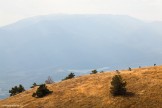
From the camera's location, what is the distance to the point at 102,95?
46062 mm

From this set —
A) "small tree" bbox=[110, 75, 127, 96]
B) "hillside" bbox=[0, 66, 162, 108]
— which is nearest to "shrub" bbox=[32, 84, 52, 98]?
"hillside" bbox=[0, 66, 162, 108]

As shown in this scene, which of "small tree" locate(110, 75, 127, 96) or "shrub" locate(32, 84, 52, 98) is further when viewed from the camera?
"shrub" locate(32, 84, 52, 98)

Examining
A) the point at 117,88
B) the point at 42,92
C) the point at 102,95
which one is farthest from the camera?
the point at 42,92

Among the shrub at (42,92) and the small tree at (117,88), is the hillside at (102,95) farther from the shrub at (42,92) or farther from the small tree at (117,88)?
the shrub at (42,92)

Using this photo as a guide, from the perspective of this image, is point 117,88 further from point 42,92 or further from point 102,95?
point 42,92

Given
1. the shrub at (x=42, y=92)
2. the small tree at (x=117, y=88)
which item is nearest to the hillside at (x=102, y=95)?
the small tree at (x=117, y=88)

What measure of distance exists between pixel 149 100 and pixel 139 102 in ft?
4.08

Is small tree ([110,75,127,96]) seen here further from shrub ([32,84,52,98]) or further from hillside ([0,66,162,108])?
shrub ([32,84,52,98])

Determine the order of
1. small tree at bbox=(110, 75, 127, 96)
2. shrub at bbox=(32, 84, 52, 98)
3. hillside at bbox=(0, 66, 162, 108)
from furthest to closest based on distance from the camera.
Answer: shrub at bbox=(32, 84, 52, 98), small tree at bbox=(110, 75, 127, 96), hillside at bbox=(0, 66, 162, 108)

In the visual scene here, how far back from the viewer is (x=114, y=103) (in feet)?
138

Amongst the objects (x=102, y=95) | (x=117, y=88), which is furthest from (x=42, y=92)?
(x=117, y=88)

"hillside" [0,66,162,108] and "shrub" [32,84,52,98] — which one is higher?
"shrub" [32,84,52,98]

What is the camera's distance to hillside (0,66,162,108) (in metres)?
41.5

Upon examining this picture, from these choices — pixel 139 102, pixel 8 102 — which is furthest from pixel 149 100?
pixel 8 102
